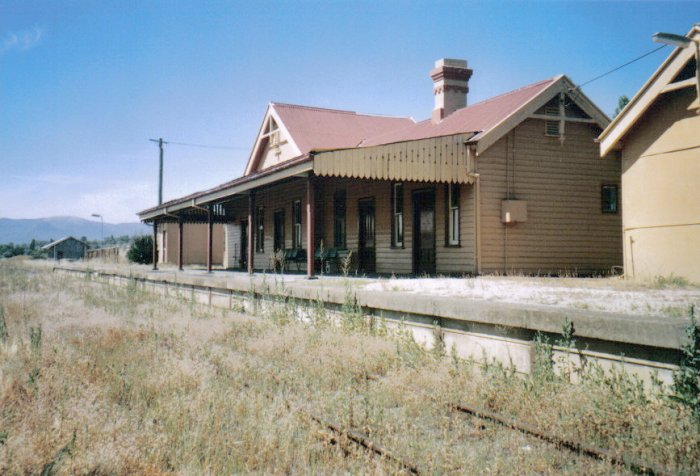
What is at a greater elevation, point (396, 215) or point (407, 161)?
point (407, 161)

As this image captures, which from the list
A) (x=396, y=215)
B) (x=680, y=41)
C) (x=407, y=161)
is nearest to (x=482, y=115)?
(x=396, y=215)

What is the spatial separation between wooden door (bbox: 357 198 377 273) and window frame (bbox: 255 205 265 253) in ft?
23.9

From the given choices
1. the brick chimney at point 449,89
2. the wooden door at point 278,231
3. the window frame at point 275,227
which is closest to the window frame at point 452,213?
the brick chimney at point 449,89

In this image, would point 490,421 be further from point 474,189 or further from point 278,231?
point 278,231

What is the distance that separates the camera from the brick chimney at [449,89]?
1706cm

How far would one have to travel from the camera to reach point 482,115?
14.8m

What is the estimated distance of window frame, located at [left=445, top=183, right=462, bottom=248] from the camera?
1345cm

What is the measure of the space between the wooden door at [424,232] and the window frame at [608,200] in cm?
471

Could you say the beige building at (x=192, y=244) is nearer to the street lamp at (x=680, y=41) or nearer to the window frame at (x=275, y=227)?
the window frame at (x=275, y=227)

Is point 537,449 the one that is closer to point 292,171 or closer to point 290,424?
point 290,424

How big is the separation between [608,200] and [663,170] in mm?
3899

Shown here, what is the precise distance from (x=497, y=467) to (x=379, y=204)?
1289cm

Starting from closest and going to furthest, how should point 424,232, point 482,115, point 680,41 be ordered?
point 680,41 → point 424,232 → point 482,115

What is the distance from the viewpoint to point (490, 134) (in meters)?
13.0
